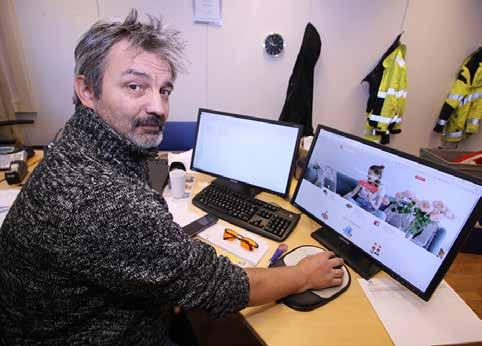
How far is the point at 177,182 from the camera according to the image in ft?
4.32

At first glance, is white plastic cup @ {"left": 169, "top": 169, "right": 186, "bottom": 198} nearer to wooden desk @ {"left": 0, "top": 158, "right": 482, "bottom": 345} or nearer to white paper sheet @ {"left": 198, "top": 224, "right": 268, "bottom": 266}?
white paper sheet @ {"left": 198, "top": 224, "right": 268, "bottom": 266}

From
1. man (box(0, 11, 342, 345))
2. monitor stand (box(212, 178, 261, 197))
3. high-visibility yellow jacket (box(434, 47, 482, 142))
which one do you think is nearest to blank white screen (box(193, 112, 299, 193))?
monitor stand (box(212, 178, 261, 197))

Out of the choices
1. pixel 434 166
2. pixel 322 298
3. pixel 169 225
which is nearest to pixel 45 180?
pixel 169 225

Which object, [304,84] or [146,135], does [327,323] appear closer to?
[146,135]

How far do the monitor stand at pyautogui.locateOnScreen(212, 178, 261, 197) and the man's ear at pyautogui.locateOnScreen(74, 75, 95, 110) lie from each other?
2.38 feet

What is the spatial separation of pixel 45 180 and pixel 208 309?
0.47m

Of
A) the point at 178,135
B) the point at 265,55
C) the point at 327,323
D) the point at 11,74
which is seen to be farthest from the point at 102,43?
the point at 11,74

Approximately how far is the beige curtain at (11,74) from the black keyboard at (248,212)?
6.51ft

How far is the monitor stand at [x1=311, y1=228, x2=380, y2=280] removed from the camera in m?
0.93

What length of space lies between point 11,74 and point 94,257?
2701mm

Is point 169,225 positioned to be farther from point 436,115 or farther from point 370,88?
point 436,115

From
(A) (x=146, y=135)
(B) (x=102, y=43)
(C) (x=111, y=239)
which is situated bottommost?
(C) (x=111, y=239)

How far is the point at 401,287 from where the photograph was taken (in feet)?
2.93

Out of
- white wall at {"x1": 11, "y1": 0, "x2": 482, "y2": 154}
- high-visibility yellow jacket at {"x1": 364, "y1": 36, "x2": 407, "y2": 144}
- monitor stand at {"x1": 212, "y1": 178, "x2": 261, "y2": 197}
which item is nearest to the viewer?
monitor stand at {"x1": 212, "y1": 178, "x2": 261, "y2": 197}
